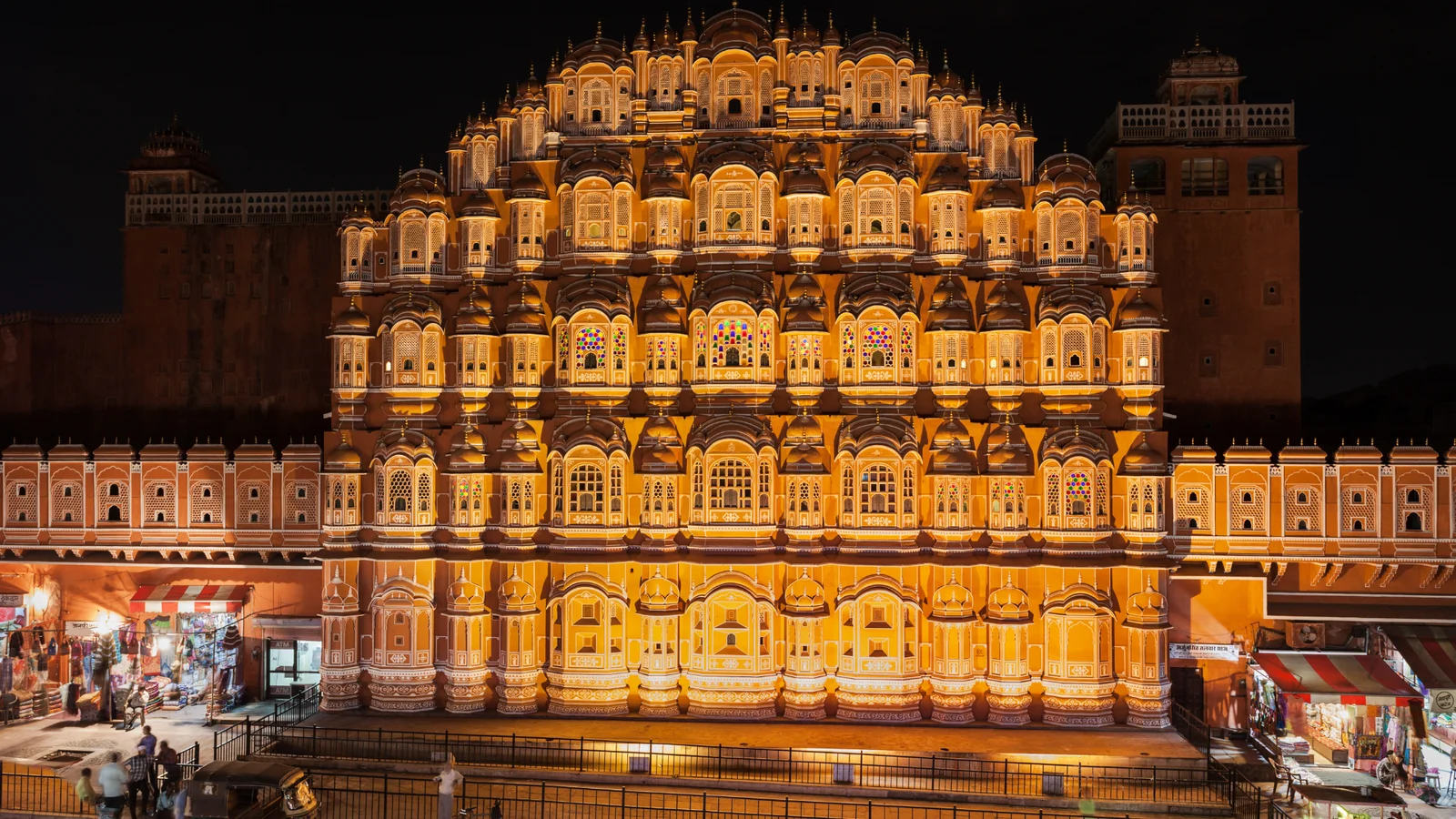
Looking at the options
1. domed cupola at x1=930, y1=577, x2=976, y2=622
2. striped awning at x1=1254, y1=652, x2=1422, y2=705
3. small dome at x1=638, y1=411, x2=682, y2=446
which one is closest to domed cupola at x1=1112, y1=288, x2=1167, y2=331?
domed cupola at x1=930, y1=577, x2=976, y2=622


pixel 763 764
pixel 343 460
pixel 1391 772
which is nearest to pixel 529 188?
pixel 343 460

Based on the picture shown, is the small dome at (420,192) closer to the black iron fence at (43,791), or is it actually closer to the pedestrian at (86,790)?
the black iron fence at (43,791)

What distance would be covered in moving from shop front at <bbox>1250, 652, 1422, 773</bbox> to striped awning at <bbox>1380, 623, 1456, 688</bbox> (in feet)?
1.68

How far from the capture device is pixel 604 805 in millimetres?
21641

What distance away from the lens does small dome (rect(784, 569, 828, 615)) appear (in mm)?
27531

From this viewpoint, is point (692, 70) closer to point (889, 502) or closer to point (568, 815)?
point (889, 502)

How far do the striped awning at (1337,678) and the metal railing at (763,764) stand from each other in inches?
154

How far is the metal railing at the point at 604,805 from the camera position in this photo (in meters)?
22.3

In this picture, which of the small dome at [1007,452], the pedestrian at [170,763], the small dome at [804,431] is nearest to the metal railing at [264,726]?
the pedestrian at [170,763]

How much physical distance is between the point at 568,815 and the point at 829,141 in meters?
17.6

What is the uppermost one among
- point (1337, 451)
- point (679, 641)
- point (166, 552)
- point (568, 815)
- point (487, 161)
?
point (487, 161)

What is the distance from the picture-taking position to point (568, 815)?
22.5 meters

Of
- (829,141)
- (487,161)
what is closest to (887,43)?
(829,141)

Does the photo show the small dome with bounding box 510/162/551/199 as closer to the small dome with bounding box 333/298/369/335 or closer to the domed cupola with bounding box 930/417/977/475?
the small dome with bounding box 333/298/369/335
